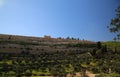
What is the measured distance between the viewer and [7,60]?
43.3m

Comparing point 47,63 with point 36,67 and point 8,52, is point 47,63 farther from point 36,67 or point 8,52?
point 8,52

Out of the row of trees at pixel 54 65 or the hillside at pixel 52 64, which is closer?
the row of trees at pixel 54 65

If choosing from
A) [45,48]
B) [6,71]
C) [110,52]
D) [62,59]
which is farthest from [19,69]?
[110,52]

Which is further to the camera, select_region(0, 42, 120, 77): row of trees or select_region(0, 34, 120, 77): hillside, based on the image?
select_region(0, 34, 120, 77): hillside

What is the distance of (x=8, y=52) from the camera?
2046 inches

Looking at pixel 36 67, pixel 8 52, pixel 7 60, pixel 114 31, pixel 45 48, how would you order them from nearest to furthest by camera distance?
pixel 36 67 → pixel 7 60 → pixel 8 52 → pixel 45 48 → pixel 114 31

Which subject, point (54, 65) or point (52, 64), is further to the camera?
point (52, 64)

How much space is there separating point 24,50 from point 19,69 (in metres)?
17.6

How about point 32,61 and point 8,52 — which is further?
point 8,52

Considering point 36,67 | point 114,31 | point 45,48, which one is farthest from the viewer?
point 114,31

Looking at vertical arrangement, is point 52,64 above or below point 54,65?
above

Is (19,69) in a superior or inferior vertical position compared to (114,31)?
inferior

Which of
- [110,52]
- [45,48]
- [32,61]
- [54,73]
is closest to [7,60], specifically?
[32,61]

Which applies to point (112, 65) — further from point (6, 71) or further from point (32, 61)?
point (6, 71)
